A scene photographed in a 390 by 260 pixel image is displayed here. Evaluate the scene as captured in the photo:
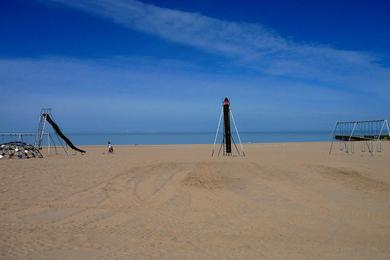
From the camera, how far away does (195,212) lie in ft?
33.4

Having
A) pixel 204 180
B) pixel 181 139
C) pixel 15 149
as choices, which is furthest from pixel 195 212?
pixel 181 139

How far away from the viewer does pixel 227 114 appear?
25203mm

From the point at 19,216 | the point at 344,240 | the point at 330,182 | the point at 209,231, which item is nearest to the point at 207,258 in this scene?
the point at 209,231

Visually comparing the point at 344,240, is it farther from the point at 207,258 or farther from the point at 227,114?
the point at 227,114

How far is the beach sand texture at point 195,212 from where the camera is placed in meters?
7.12

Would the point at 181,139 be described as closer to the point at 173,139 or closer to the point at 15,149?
the point at 173,139

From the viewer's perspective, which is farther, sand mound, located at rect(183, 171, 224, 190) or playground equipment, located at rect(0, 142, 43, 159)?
playground equipment, located at rect(0, 142, 43, 159)

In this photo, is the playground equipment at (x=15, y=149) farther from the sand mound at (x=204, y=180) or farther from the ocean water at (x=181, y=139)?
the ocean water at (x=181, y=139)

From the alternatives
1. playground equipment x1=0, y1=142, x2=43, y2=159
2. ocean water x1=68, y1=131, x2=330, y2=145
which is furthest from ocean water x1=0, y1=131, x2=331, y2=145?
playground equipment x1=0, y1=142, x2=43, y2=159

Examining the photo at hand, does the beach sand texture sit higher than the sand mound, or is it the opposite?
the sand mound

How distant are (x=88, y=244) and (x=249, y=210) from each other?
4.64 metres

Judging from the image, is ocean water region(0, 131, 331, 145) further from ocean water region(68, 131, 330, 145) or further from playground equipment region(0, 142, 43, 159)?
playground equipment region(0, 142, 43, 159)

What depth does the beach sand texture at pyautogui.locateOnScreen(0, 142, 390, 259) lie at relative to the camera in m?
7.12

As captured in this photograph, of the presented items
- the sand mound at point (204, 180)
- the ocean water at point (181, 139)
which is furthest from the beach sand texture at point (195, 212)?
the ocean water at point (181, 139)
